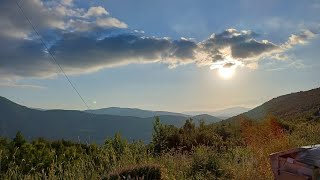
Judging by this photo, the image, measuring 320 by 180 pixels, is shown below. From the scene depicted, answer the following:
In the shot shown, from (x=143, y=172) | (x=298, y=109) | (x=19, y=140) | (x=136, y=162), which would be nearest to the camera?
(x=143, y=172)

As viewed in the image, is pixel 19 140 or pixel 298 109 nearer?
pixel 19 140

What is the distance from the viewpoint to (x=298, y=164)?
6910 millimetres

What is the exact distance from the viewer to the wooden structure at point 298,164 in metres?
6.62

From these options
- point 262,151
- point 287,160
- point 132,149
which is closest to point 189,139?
point 132,149

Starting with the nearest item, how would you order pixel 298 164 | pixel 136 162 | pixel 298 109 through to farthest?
pixel 298 164
pixel 136 162
pixel 298 109

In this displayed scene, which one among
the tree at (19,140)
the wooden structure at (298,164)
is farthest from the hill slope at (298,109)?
the wooden structure at (298,164)

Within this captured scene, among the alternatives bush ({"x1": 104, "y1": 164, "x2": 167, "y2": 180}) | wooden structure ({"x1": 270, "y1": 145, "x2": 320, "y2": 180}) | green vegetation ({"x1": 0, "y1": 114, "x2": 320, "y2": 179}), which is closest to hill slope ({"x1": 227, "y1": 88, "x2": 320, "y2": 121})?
green vegetation ({"x1": 0, "y1": 114, "x2": 320, "y2": 179})

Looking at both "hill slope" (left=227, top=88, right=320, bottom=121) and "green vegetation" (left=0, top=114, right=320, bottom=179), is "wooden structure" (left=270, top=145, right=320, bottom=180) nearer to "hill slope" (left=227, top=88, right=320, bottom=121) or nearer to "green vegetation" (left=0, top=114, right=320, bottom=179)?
"green vegetation" (left=0, top=114, right=320, bottom=179)

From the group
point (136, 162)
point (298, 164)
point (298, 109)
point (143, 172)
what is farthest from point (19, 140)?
point (298, 109)

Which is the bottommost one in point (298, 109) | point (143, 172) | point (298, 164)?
point (143, 172)

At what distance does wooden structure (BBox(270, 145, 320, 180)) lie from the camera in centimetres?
662

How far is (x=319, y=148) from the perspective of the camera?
22.7 ft

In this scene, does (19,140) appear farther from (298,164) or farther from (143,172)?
(298,164)

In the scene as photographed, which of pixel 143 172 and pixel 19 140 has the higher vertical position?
pixel 19 140
